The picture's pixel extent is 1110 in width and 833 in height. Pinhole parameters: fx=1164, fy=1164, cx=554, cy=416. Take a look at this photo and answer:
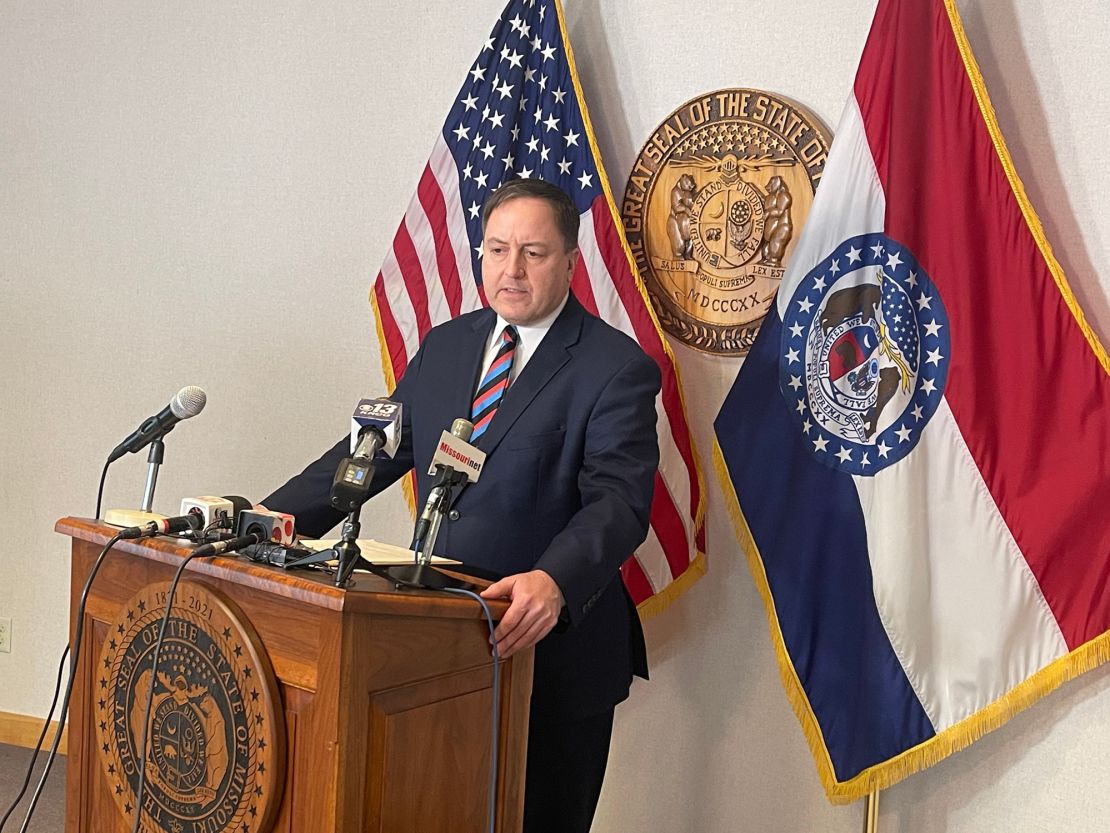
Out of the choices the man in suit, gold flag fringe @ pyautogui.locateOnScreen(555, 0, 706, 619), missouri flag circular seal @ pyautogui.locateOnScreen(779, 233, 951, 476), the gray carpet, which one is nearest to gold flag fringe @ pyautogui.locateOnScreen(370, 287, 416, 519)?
gold flag fringe @ pyautogui.locateOnScreen(555, 0, 706, 619)

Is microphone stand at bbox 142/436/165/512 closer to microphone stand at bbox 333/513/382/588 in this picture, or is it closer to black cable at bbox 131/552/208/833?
black cable at bbox 131/552/208/833

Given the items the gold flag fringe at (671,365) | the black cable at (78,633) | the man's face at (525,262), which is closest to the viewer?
the black cable at (78,633)

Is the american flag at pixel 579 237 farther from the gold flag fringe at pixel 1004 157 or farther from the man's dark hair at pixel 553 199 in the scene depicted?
the gold flag fringe at pixel 1004 157

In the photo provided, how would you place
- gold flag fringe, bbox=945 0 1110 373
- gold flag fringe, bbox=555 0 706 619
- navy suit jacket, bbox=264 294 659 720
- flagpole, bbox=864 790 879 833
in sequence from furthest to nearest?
gold flag fringe, bbox=555 0 706 619 → flagpole, bbox=864 790 879 833 → gold flag fringe, bbox=945 0 1110 373 → navy suit jacket, bbox=264 294 659 720

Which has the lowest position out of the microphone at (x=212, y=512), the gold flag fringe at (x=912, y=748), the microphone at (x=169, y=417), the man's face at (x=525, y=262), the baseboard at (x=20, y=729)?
the baseboard at (x=20, y=729)

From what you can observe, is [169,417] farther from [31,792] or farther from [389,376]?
[31,792]

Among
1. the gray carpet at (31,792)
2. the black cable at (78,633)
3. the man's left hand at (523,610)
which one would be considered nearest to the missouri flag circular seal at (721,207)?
the man's left hand at (523,610)

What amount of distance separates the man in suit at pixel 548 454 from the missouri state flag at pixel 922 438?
582mm

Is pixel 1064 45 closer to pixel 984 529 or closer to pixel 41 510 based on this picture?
pixel 984 529

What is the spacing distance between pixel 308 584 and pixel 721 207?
5.82 feet

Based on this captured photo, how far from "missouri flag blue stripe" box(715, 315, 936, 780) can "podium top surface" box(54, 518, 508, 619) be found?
117 centimetres

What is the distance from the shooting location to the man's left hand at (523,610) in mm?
1771

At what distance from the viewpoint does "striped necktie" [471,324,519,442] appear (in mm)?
2293

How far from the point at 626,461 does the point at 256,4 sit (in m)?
2.22
